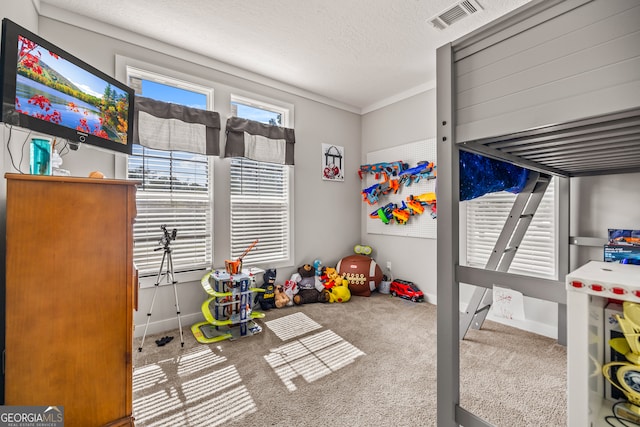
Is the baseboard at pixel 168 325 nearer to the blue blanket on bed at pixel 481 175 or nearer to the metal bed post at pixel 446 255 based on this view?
the metal bed post at pixel 446 255

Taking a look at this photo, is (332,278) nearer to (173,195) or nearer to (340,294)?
(340,294)

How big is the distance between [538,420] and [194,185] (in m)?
3.25

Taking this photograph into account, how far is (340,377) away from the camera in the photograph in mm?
1937

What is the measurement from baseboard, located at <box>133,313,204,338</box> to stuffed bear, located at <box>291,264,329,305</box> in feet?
3.70

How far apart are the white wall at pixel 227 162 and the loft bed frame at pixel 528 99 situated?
213 centimetres

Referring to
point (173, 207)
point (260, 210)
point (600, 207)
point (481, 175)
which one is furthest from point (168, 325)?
point (600, 207)

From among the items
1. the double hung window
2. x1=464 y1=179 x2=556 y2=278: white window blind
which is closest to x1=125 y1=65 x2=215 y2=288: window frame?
the double hung window

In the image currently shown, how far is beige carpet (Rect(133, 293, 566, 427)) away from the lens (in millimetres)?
1579

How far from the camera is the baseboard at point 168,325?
2602 millimetres

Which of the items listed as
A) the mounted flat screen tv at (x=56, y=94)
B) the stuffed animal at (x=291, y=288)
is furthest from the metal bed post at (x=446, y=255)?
the stuffed animal at (x=291, y=288)

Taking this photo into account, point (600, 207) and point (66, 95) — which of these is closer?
point (66, 95)

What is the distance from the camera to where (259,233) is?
3438 millimetres

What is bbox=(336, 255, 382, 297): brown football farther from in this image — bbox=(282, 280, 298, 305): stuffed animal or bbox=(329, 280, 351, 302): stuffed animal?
bbox=(282, 280, 298, 305): stuffed animal

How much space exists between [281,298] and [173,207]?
5.15 feet
